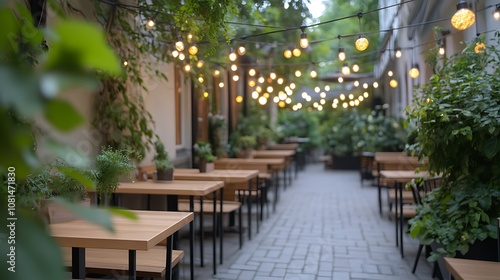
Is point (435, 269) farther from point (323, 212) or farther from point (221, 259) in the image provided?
point (323, 212)

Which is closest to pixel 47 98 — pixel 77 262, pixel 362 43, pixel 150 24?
pixel 77 262

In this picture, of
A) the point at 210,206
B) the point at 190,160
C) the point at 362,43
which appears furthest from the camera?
the point at 190,160

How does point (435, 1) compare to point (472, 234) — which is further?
point (435, 1)

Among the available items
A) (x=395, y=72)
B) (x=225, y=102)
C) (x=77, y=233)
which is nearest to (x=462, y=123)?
(x=77, y=233)

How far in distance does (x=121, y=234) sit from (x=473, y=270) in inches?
72.3

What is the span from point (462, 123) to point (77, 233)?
2609 mm

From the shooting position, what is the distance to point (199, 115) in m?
7.84

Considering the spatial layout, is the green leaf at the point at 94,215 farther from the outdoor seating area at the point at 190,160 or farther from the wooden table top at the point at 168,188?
the wooden table top at the point at 168,188

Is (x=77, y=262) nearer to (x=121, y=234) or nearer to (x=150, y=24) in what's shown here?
(x=121, y=234)

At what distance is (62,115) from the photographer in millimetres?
614

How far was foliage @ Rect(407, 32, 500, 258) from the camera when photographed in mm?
3131

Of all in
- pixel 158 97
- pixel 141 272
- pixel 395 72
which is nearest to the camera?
pixel 141 272

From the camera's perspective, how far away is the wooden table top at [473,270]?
2324mm

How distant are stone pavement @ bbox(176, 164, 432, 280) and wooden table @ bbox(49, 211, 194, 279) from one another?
5.30 feet
